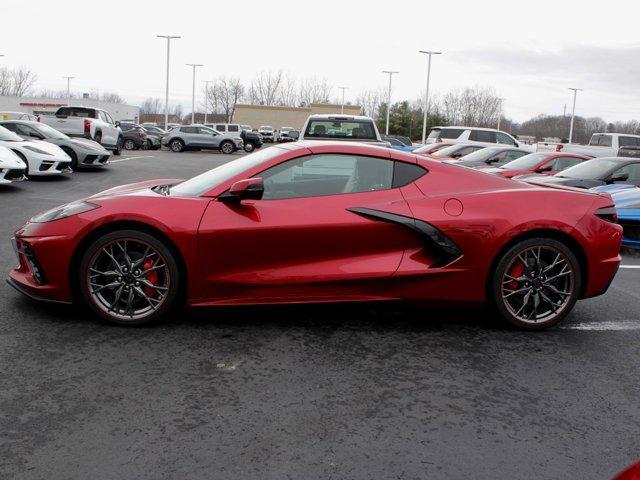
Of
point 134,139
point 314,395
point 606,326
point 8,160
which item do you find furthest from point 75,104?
point 314,395

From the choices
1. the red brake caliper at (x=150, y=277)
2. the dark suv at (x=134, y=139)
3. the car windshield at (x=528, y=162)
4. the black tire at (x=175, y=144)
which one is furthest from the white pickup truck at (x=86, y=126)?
the red brake caliper at (x=150, y=277)

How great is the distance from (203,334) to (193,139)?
35.4 meters

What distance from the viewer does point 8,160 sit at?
12.9 meters

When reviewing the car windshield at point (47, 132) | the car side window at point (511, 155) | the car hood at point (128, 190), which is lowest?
the car hood at point (128, 190)

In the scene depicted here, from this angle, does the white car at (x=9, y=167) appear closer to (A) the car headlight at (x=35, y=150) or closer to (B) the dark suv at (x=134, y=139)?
(A) the car headlight at (x=35, y=150)

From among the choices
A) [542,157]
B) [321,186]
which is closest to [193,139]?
[542,157]

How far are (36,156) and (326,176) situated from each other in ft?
39.1

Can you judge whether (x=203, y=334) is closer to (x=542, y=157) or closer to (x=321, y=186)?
(x=321, y=186)

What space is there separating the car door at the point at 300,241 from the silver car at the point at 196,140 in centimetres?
3490

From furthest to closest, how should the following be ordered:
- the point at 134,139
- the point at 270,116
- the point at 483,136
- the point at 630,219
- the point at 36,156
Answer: the point at 270,116 < the point at 134,139 < the point at 483,136 < the point at 36,156 < the point at 630,219

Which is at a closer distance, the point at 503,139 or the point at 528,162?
the point at 528,162

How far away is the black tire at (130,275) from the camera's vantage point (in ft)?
15.0

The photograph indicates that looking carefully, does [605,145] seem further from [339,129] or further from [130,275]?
[130,275]

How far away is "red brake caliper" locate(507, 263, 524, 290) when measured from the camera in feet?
16.0
